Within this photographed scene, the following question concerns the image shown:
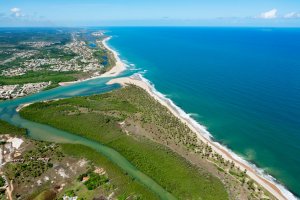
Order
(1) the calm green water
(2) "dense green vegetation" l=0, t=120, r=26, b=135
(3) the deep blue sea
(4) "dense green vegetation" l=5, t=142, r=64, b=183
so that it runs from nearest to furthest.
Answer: (4) "dense green vegetation" l=5, t=142, r=64, b=183 → (1) the calm green water → (3) the deep blue sea → (2) "dense green vegetation" l=0, t=120, r=26, b=135

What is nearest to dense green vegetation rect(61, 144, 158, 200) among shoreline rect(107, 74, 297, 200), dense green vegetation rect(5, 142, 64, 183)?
dense green vegetation rect(5, 142, 64, 183)

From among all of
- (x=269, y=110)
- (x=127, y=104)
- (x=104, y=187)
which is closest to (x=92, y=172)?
(x=104, y=187)

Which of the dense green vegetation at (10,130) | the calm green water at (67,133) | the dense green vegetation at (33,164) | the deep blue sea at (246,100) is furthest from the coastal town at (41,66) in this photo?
the dense green vegetation at (33,164)

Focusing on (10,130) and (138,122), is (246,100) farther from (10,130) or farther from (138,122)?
(10,130)

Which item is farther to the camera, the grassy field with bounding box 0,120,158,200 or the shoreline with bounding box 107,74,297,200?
the shoreline with bounding box 107,74,297,200

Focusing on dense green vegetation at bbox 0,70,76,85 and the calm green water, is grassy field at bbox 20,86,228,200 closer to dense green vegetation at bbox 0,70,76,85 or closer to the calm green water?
the calm green water

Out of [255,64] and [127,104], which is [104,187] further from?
[255,64]
